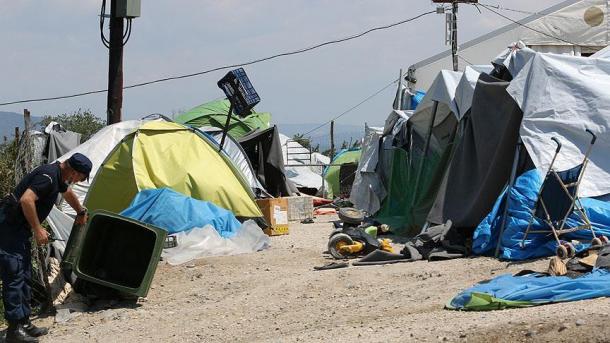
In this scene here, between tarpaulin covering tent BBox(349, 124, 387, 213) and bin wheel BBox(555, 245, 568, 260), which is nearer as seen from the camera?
bin wheel BBox(555, 245, 568, 260)

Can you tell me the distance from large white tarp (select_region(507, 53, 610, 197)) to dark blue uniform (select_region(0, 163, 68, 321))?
508cm

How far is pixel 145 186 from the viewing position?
13.5m

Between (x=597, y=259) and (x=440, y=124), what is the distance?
6.01 m

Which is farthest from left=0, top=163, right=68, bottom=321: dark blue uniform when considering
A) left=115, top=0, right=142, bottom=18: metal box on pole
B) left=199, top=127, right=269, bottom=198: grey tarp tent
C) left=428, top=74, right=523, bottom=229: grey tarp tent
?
left=115, top=0, right=142, bottom=18: metal box on pole

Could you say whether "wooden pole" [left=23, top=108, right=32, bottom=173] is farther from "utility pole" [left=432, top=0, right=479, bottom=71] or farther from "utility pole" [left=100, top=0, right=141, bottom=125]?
"utility pole" [left=432, top=0, right=479, bottom=71]

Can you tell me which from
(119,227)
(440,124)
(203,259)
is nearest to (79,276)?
(119,227)

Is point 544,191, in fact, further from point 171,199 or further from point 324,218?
point 324,218

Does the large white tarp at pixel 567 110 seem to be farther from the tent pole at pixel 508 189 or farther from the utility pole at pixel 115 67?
the utility pole at pixel 115 67

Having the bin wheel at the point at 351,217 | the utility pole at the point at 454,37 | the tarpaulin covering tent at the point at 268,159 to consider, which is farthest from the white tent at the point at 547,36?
the bin wheel at the point at 351,217

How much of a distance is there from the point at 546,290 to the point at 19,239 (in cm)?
431

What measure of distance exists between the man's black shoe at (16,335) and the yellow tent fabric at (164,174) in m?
5.67

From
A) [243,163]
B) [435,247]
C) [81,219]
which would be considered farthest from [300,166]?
[81,219]

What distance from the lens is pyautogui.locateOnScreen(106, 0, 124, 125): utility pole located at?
16.8 metres

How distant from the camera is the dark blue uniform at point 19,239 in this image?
306 inches
